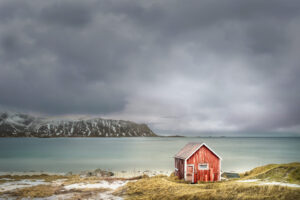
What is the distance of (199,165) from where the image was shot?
3044cm

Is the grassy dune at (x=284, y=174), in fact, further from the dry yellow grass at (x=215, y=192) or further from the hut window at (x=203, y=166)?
the hut window at (x=203, y=166)

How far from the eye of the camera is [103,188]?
2708cm

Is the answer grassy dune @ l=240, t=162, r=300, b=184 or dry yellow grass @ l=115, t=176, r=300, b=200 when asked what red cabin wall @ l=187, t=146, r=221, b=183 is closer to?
grassy dune @ l=240, t=162, r=300, b=184

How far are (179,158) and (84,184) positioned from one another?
11923mm

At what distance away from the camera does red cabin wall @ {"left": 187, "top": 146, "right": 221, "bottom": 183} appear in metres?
30.2

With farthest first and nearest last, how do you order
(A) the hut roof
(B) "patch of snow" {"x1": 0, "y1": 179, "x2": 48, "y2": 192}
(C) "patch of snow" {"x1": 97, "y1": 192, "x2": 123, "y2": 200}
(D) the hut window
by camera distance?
(D) the hut window → (A) the hut roof → (B) "patch of snow" {"x1": 0, "y1": 179, "x2": 48, "y2": 192} → (C) "patch of snow" {"x1": 97, "y1": 192, "x2": 123, "y2": 200}

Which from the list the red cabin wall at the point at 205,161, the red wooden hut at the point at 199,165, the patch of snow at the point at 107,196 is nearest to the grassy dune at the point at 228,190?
the patch of snow at the point at 107,196

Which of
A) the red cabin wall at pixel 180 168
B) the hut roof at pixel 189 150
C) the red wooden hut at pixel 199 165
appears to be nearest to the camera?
the red wooden hut at pixel 199 165

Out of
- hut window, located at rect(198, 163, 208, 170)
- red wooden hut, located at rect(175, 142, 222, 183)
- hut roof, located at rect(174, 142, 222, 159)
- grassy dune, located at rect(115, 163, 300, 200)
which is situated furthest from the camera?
hut window, located at rect(198, 163, 208, 170)

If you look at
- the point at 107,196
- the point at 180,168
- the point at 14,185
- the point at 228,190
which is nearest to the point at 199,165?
the point at 180,168

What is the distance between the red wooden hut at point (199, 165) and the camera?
29.9 metres

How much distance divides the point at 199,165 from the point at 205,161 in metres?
0.91

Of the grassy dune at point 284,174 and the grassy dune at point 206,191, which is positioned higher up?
the grassy dune at point 284,174

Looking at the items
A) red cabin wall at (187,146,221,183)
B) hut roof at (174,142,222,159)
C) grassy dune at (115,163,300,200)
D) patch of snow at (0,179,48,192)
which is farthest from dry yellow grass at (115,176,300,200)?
patch of snow at (0,179,48,192)
